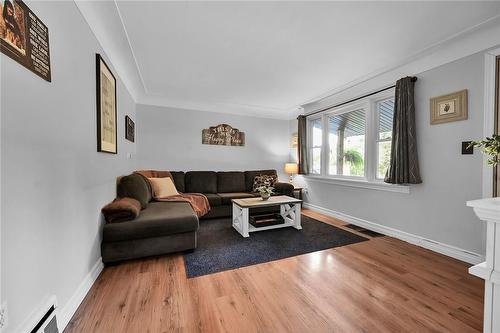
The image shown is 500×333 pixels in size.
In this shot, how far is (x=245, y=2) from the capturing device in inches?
65.2

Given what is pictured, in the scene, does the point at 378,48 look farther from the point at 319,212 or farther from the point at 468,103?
the point at 319,212

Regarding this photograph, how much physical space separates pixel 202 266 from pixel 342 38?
9.17 ft

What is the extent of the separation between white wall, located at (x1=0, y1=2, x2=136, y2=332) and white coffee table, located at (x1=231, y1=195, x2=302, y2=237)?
1.69 m

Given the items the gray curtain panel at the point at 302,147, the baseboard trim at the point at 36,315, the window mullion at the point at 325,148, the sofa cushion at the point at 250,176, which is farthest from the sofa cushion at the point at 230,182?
the baseboard trim at the point at 36,315

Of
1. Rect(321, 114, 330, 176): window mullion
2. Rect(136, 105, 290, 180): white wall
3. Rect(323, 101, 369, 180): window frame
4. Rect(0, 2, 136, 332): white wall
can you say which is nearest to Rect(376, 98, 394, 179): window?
Rect(323, 101, 369, 180): window frame

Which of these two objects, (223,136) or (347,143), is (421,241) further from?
(223,136)

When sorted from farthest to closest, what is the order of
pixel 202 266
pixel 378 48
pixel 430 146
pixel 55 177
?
pixel 430 146
pixel 378 48
pixel 202 266
pixel 55 177

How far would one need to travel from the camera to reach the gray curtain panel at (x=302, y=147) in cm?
459

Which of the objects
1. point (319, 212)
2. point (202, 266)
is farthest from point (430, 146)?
point (202, 266)

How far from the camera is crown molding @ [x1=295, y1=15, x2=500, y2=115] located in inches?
77.3

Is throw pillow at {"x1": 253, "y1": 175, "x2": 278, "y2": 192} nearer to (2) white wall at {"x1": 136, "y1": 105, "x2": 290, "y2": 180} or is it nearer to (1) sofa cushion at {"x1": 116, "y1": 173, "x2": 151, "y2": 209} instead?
(2) white wall at {"x1": 136, "y1": 105, "x2": 290, "y2": 180}

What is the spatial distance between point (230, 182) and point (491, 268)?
13.0 ft

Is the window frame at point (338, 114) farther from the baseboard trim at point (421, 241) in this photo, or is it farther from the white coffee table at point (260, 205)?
the white coffee table at point (260, 205)

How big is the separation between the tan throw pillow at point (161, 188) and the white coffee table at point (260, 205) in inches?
45.0
